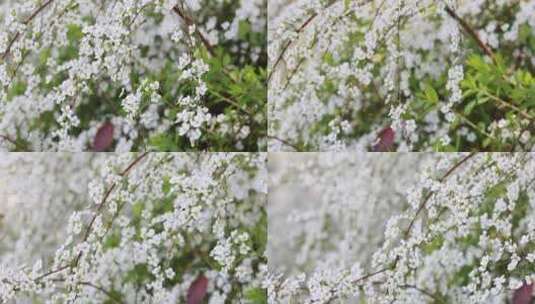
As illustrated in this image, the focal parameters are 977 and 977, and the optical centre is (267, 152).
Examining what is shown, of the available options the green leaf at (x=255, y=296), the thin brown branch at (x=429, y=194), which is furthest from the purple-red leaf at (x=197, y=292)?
the thin brown branch at (x=429, y=194)

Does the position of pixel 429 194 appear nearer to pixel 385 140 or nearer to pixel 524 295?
pixel 385 140

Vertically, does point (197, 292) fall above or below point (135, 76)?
below

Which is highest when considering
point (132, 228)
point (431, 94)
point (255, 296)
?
point (431, 94)

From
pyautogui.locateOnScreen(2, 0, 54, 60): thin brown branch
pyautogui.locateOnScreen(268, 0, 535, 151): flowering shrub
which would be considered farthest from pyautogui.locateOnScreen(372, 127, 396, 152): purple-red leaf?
pyautogui.locateOnScreen(2, 0, 54, 60): thin brown branch

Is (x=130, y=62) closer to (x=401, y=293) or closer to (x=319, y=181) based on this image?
(x=319, y=181)

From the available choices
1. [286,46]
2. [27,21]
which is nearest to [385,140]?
[286,46]

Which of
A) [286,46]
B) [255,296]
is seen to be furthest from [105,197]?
[286,46]
